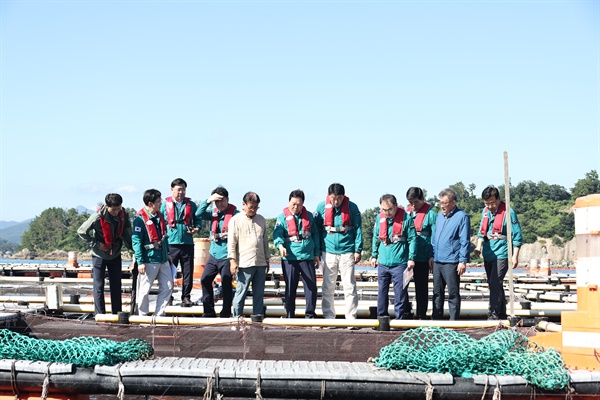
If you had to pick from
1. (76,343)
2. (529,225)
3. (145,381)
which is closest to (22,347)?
(76,343)

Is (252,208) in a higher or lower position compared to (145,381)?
higher

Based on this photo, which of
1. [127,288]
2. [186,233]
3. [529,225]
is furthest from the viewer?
[529,225]

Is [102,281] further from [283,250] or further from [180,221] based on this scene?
[283,250]

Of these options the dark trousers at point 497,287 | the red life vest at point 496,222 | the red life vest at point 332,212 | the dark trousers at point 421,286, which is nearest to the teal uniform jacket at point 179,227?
the red life vest at point 332,212

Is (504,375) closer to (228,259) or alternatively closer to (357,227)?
(357,227)

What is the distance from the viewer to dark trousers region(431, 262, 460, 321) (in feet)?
35.5

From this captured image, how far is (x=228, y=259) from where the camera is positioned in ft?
37.9

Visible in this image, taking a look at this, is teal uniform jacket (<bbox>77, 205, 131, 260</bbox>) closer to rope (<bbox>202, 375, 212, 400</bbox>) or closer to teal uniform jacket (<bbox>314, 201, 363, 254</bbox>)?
teal uniform jacket (<bbox>314, 201, 363, 254</bbox>)

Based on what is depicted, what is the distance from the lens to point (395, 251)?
11.1 m

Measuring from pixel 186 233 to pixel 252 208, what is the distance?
2.17 metres

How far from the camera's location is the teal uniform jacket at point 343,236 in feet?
37.5

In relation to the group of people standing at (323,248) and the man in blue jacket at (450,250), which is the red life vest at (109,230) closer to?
the group of people standing at (323,248)

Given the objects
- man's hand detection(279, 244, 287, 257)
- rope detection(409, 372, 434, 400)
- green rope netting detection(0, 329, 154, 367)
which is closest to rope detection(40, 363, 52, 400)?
green rope netting detection(0, 329, 154, 367)

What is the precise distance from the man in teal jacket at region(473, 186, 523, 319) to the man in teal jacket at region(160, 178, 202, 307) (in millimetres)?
4281
